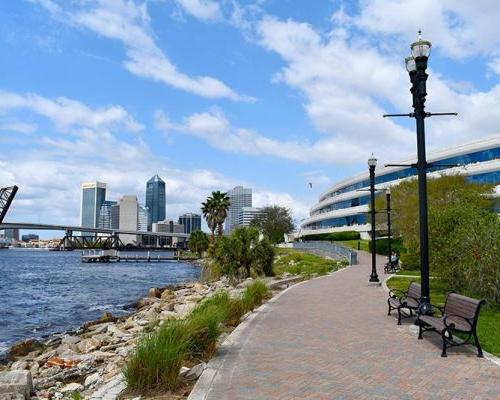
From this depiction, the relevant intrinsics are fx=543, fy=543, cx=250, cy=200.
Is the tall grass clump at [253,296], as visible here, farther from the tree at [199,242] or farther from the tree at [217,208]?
the tree at [199,242]

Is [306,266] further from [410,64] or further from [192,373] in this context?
[192,373]

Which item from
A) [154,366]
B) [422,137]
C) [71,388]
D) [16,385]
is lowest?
[71,388]

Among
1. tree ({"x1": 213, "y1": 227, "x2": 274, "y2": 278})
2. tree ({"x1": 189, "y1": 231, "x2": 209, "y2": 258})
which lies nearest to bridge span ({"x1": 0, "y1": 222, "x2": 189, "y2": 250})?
tree ({"x1": 189, "y1": 231, "x2": 209, "y2": 258})

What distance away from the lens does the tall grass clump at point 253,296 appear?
14148 mm

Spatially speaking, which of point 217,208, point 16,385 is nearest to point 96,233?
point 217,208

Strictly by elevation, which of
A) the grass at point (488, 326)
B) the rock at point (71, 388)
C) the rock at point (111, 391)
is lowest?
the rock at point (71, 388)

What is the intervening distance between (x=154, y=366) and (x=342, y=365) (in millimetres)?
2812

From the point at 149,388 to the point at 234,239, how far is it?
24.4 metres

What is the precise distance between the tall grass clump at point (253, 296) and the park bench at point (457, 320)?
16.6ft

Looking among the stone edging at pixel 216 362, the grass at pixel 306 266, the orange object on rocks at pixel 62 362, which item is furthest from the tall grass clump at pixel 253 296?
the grass at pixel 306 266

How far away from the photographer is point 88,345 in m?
14.3

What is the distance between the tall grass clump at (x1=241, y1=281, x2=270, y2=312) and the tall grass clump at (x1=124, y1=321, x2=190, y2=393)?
6.59 meters

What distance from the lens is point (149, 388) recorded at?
679 centimetres

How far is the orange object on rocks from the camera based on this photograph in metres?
11.8
